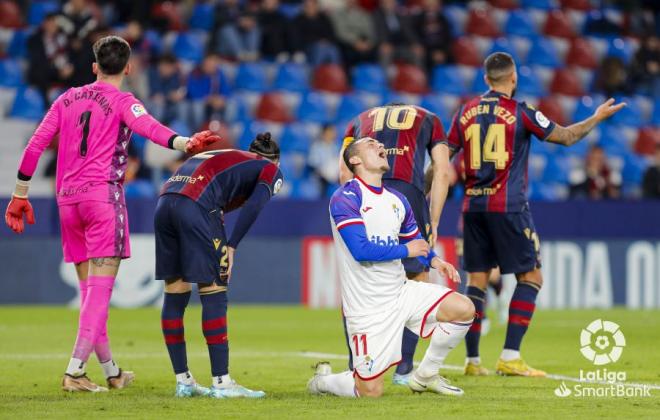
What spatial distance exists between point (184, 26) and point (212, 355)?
557 inches

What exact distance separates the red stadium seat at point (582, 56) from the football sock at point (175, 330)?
17020 millimetres

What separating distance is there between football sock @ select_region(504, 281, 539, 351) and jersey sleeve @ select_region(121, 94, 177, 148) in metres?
3.17

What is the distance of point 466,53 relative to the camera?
22781mm

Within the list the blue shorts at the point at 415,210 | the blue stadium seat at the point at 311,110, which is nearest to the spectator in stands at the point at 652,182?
the blue stadium seat at the point at 311,110

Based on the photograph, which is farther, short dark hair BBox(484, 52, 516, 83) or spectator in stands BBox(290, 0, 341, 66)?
spectator in stands BBox(290, 0, 341, 66)

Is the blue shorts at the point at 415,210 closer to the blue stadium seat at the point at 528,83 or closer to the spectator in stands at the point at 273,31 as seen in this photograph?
the spectator in stands at the point at 273,31

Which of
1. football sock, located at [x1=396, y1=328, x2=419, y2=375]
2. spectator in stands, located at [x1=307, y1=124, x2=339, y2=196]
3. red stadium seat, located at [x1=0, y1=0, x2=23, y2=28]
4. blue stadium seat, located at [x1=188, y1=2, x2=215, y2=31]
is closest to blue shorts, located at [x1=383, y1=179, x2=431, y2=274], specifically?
football sock, located at [x1=396, y1=328, x2=419, y2=375]

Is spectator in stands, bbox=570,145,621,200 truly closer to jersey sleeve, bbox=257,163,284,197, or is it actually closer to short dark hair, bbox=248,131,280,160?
short dark hair, bbox=248,131,280,160

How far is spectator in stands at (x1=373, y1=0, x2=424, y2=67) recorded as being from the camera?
856 inches

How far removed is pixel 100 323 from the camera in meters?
8.12

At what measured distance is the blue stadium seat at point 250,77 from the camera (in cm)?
2058

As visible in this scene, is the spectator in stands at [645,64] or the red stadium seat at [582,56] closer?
the spectator in stands at [645,64]

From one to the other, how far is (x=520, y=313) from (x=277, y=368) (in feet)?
6.44

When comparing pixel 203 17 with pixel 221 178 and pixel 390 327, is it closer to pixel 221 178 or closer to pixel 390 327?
pixel 221 178
